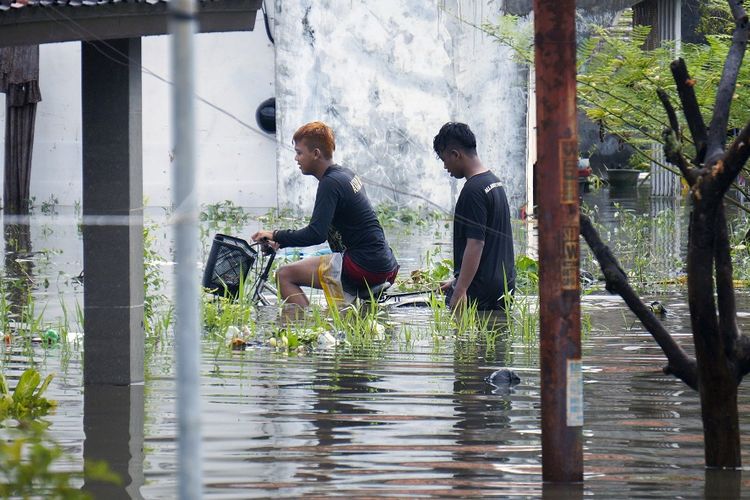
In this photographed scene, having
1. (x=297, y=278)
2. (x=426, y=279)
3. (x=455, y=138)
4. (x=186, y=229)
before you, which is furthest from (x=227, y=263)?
(x=186, y=229)

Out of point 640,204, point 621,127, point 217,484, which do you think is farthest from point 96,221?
point 640,204

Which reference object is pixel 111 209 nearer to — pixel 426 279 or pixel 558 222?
pixel 558 222

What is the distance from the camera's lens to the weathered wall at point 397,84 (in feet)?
63.3

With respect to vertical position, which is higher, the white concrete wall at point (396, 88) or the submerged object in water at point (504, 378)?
the white concrete wall at point (396, 88)

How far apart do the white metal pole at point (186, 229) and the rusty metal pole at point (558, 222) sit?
2109 millimetres

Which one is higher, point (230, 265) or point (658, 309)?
point (230, 265)

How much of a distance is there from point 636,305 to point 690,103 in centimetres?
82

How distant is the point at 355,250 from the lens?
9.66 metres

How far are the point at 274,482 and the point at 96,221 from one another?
99.8 inches

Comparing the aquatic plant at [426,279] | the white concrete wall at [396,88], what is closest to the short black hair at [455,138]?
the aquatic plant at [426,279]

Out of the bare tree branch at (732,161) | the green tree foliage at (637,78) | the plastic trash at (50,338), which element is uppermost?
the green tree foliage at (637,78)

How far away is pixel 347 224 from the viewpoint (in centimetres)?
966

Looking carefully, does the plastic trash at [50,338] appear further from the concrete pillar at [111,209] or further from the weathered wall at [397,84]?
the weathered wall at [397,84]

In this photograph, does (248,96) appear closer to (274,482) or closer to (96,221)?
(96,221)
